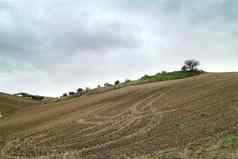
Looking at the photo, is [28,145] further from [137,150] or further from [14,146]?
[137,150]

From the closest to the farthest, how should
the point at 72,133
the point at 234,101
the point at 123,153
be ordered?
1. the point at 123,153
2. the point at 72,133
3. the point at 234,101

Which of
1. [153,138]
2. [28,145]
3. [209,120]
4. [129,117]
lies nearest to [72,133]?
[28,145]

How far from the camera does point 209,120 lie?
24.5m

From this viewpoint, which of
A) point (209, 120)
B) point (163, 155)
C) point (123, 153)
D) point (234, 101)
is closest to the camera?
point (163, 155)

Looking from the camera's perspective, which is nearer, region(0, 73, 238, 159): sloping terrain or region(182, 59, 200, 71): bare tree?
region(0, 73, 238, 159): sloping terrain

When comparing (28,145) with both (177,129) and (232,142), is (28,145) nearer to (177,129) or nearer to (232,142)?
(177,129)

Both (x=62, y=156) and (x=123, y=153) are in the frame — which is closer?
(x=123, y=153)

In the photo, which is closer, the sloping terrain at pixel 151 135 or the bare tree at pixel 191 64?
the sloping terrain at pixel 151 135

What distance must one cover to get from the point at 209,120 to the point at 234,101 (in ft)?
24.6

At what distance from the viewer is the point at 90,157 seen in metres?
19.0

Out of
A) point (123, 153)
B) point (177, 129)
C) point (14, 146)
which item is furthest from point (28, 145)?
point (177, 129)

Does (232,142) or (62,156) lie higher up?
(232,142)

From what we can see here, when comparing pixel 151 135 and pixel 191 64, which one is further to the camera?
pixel 191 64

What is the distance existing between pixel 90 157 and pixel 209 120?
1055 centimetres
